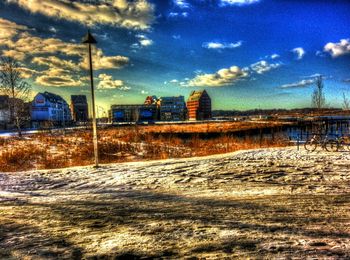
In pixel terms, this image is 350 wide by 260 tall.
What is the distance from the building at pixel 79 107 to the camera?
353 ft

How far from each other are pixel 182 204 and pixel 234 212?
4.17 ft

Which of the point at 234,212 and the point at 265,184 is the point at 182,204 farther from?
the point at 265,184

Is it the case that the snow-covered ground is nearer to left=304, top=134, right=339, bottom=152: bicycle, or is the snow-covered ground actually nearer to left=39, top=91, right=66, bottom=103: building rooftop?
left=304, top=134, right=339, bottom=152: bicycle

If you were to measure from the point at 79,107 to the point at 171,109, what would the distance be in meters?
38.6

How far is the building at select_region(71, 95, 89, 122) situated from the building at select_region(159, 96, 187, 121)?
31.5 meters

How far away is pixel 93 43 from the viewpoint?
11.6 metres

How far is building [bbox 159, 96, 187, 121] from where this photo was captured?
10562 cm

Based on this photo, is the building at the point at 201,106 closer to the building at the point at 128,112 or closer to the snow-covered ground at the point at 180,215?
the building at the point at 128,112

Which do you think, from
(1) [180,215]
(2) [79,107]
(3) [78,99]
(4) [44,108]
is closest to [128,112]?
(2) [79,107]

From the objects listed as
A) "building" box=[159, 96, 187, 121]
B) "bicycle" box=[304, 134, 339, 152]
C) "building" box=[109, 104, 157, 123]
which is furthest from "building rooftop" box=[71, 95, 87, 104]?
"bicycle" box=[304, 134, 339, 152]

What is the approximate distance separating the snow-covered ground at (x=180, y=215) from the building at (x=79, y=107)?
104 m

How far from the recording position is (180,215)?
5.51 meters

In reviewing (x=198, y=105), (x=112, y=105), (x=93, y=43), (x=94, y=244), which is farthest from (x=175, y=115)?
(x=94, y=244)

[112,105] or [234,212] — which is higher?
[112,105]
